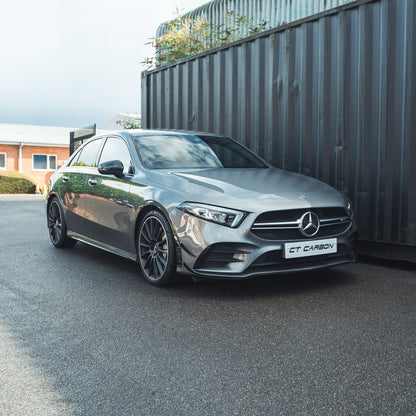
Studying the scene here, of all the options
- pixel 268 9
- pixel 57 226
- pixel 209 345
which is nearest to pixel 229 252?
pixel 209 345

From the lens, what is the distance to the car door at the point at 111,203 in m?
5.33

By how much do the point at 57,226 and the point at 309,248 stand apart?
412 centimetres

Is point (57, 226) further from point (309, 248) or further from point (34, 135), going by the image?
point (34, 135)

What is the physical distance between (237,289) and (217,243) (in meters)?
0.79

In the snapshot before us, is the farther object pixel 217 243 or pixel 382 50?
pixel 382 50

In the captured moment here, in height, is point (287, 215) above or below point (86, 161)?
below

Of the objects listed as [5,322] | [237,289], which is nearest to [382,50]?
[237,289]

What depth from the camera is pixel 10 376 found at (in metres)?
2.93

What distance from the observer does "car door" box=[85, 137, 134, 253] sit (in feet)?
17.5

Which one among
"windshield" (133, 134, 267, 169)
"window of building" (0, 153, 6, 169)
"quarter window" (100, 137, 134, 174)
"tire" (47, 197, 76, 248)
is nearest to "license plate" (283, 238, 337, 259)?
"windshield" (133, 134, 267, 169)

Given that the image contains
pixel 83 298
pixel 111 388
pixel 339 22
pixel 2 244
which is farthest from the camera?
pixel 2 244

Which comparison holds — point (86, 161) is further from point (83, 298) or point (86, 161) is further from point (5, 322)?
point (5, 322)

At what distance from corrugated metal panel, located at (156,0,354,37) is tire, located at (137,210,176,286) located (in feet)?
30.0

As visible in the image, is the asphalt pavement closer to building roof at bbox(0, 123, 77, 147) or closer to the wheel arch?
the wheel arch
